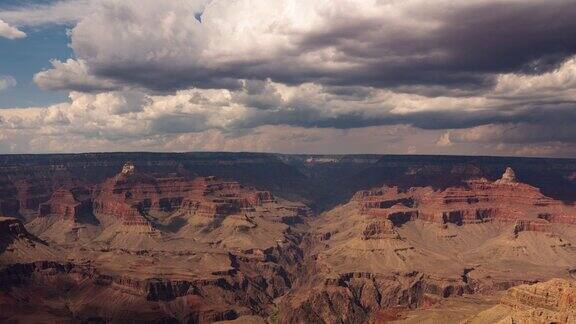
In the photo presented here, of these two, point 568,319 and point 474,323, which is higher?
point 568,319

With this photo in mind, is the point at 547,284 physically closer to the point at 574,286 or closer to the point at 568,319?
the point at 574,286

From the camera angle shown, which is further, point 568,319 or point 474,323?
point 474,323

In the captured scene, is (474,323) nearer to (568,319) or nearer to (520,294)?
(520,294)

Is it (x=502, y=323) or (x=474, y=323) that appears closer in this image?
(x=502, y=323)

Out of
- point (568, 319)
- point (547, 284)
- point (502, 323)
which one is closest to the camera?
point (568, 319)

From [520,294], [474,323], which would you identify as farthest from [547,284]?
[474,323]

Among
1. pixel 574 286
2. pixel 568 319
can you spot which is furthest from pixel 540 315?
pixel 574 286

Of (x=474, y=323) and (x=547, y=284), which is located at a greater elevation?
(x=547, y=284)

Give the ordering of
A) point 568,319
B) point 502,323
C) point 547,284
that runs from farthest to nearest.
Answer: point 547,284 → point 502,323 → point 568,319
